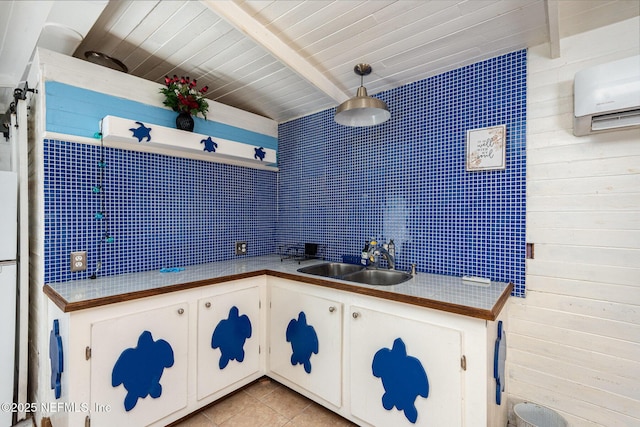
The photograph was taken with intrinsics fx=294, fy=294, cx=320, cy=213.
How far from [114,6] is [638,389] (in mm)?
3358

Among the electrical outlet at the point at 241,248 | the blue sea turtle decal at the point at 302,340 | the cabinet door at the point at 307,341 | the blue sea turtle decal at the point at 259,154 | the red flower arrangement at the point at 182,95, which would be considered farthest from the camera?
the electrical outlet at the point at 241,248

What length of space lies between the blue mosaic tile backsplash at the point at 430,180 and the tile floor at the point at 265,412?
117cm

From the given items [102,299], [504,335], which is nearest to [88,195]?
[102,299]

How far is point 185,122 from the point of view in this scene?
86.4 inches

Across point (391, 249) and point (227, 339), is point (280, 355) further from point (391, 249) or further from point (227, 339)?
point (391, 249)

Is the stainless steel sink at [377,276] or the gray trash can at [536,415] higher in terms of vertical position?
the stainless steel sink at [377,276]

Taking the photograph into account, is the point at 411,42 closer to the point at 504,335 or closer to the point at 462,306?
the point at 462,306

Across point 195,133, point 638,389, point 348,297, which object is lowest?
point 638,389

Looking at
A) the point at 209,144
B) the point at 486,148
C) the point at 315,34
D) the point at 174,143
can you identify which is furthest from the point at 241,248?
the point at 486,148

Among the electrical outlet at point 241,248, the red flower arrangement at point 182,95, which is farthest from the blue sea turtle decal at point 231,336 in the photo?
the red flower arrangement at point 182,95

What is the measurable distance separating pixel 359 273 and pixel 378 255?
0.21 meters

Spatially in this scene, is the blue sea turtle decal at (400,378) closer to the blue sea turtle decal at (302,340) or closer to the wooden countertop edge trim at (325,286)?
the wooden countertop edge trim at (325,286)

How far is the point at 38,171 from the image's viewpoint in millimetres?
1850

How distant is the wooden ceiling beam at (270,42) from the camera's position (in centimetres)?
150
